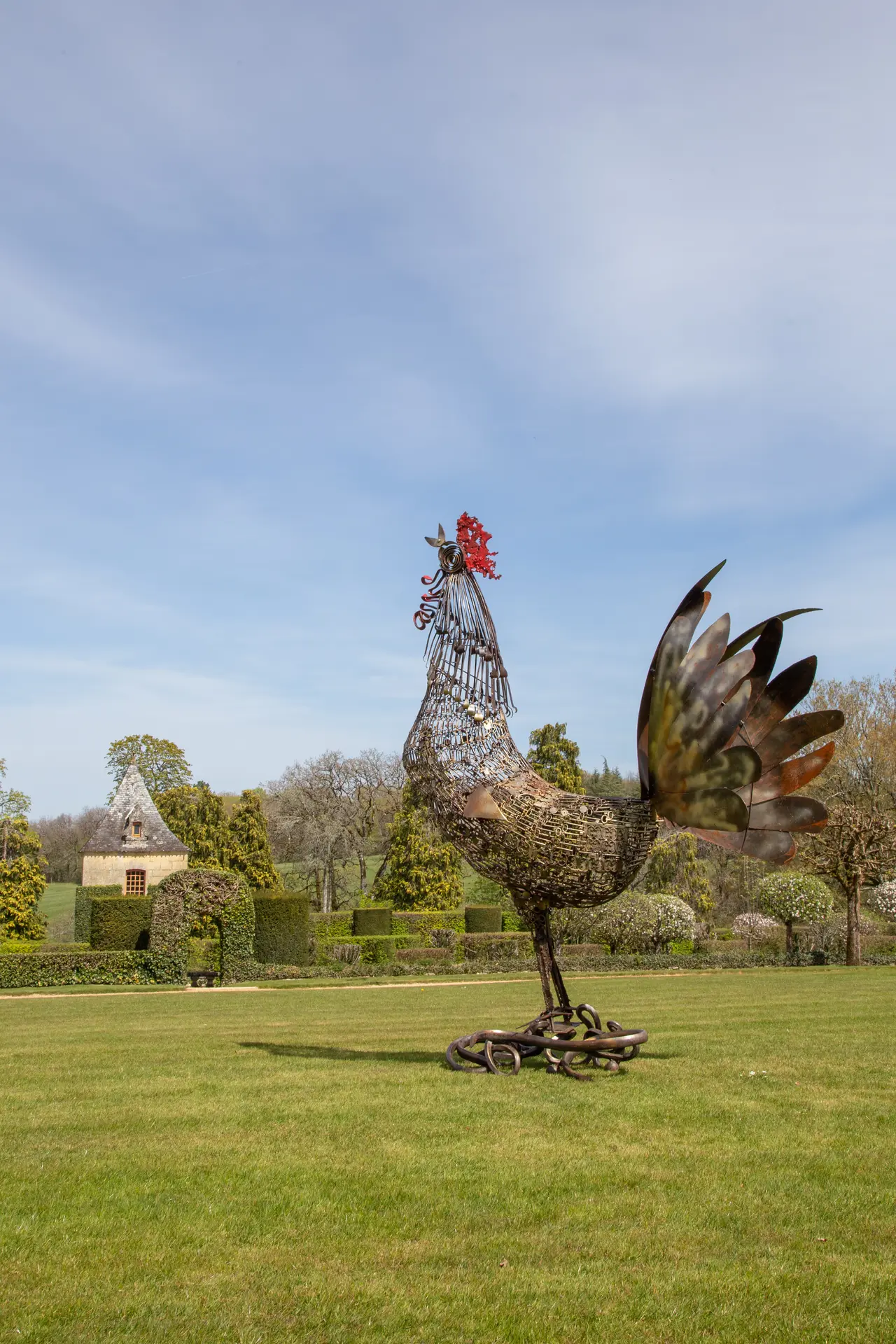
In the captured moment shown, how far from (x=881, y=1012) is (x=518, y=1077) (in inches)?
291

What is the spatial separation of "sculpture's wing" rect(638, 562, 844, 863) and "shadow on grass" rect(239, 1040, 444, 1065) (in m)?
3.88

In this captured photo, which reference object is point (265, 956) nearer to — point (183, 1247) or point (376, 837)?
point (183, 1247)

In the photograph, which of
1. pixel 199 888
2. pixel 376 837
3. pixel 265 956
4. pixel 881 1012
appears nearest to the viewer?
pixel 881 1012

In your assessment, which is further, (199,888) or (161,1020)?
(199,888)

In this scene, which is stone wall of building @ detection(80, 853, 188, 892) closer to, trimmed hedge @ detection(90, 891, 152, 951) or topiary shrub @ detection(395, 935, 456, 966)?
trimmed hedge @ detection(90, 891, 152, 951)

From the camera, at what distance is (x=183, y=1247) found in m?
4.98

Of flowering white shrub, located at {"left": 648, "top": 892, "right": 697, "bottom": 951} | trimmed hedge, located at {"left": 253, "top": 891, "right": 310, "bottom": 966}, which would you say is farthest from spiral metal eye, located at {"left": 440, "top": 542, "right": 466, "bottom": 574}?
flowering white shrub, located at {"left": 648, "top": 892, "right": 697, "bottom": 951}

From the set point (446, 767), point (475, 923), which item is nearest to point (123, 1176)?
point (446, 767)

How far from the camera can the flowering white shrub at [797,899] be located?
2930cm

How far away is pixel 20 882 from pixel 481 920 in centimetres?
1499

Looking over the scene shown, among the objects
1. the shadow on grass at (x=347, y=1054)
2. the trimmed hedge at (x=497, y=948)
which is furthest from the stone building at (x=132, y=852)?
the shadow on grass at (x=347, y=1054)

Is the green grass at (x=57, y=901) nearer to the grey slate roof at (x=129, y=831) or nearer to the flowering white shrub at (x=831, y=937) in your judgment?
the grey slate roof at (x=129, y=831)

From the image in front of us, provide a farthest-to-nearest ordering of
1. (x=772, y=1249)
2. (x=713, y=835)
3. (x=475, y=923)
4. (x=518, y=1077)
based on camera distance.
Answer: (x=475, y=923), (x=518, y=1077), (x=713, y=835), (x=772, y=1249)

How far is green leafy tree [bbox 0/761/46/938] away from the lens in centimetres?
3237
